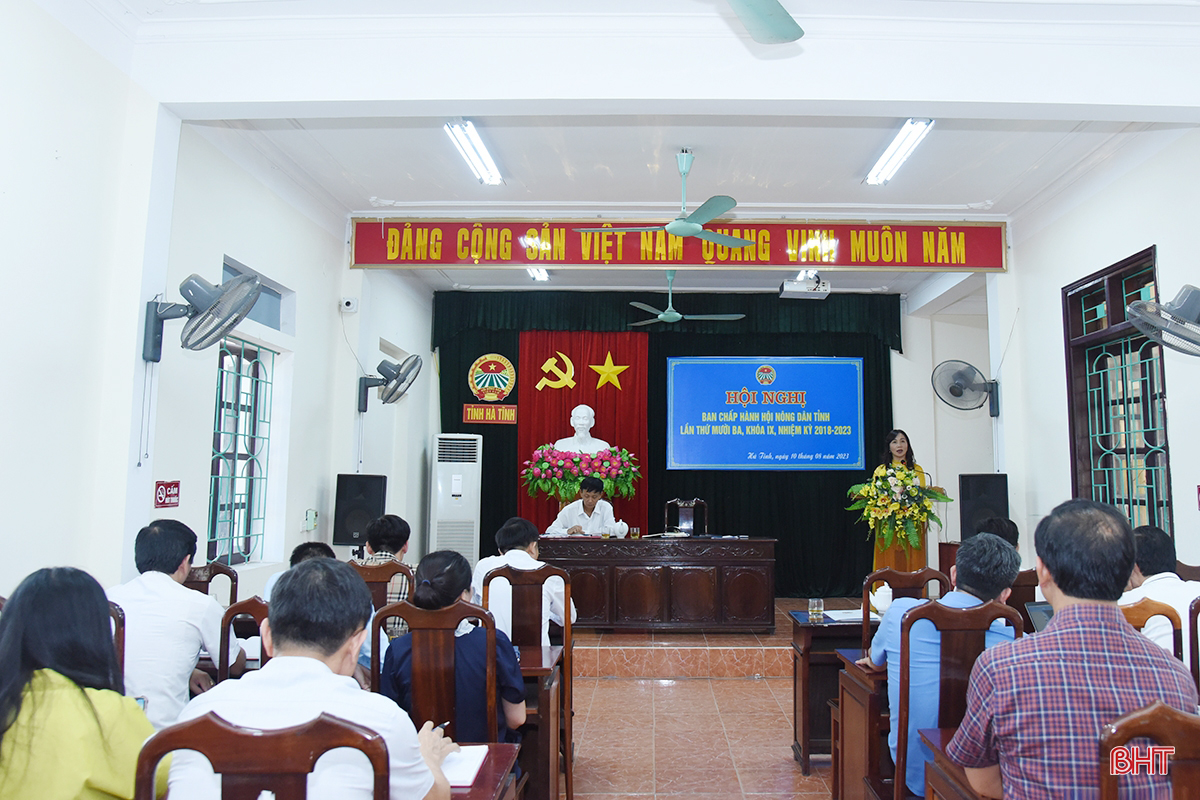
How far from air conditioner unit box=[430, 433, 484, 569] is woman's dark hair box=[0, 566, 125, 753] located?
6348mm

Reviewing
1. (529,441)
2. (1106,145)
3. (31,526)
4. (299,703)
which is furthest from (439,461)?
(299,703)

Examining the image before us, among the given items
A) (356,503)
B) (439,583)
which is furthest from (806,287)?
(439,583)

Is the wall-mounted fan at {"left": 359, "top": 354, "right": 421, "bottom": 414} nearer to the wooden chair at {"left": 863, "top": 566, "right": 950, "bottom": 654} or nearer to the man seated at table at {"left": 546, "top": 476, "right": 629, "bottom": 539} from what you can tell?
the man seated at table at {"left": 546, "top": 476, "right": 629, "bottom": 539}

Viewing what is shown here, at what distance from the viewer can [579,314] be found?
8.44 m

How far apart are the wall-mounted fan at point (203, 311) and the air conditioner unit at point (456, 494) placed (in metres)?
4.35

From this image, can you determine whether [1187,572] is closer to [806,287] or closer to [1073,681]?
[1073,681]

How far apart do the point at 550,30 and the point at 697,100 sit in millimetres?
748

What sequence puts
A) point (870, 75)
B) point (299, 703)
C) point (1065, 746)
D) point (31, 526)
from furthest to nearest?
point (870, 75) < point (31, 526) < point (1065, 746) < point (299, 703)

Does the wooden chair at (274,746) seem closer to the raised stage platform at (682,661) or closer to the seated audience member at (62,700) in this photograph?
the seated audience member at (62,700)

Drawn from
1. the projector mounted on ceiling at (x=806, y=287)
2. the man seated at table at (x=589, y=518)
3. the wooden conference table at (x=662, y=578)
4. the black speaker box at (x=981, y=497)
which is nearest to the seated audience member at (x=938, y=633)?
the black speaker box at (x=981, y=497)

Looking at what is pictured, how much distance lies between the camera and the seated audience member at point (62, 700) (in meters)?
1.33

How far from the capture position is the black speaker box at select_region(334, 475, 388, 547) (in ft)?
18.8

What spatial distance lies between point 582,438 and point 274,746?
21.7 ft

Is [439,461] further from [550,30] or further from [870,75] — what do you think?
[870,75]
